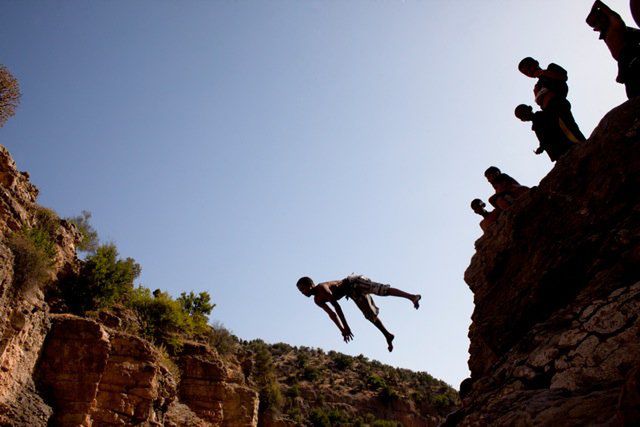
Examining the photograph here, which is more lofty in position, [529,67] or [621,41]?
[529,67]

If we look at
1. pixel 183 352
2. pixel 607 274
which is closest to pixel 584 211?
pixel 607 274

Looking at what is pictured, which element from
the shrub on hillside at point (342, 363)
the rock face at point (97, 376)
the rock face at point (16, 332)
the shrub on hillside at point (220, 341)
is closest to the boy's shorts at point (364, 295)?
the rock face at point (16, 332)

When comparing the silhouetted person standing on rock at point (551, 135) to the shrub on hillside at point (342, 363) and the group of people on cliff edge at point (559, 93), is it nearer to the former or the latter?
the group of people on cliff edge at point (559, 93)

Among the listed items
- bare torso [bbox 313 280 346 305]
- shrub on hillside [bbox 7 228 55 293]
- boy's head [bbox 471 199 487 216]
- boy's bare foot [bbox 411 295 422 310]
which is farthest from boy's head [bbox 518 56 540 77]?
shrub on hillside [bbox 7 228 55 293]

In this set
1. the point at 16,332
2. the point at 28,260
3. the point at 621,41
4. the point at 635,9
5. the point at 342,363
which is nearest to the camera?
the point at 635,9

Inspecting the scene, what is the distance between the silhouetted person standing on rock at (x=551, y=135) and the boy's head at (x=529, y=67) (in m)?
0.51

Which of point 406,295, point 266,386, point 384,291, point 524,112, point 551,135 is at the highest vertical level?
point 266,386

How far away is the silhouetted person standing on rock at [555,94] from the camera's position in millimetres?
5238

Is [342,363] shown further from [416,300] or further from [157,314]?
[416,300]

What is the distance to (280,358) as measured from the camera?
50.0 metres

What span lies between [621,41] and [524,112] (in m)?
1.39

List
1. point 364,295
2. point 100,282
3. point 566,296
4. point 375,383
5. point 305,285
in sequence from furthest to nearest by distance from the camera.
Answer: point 375,383, point 100,282, point 305,285, point 364,295, point 566,296

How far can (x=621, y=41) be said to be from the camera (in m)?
4.57

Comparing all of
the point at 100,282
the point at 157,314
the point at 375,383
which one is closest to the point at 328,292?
the point at 100,282
